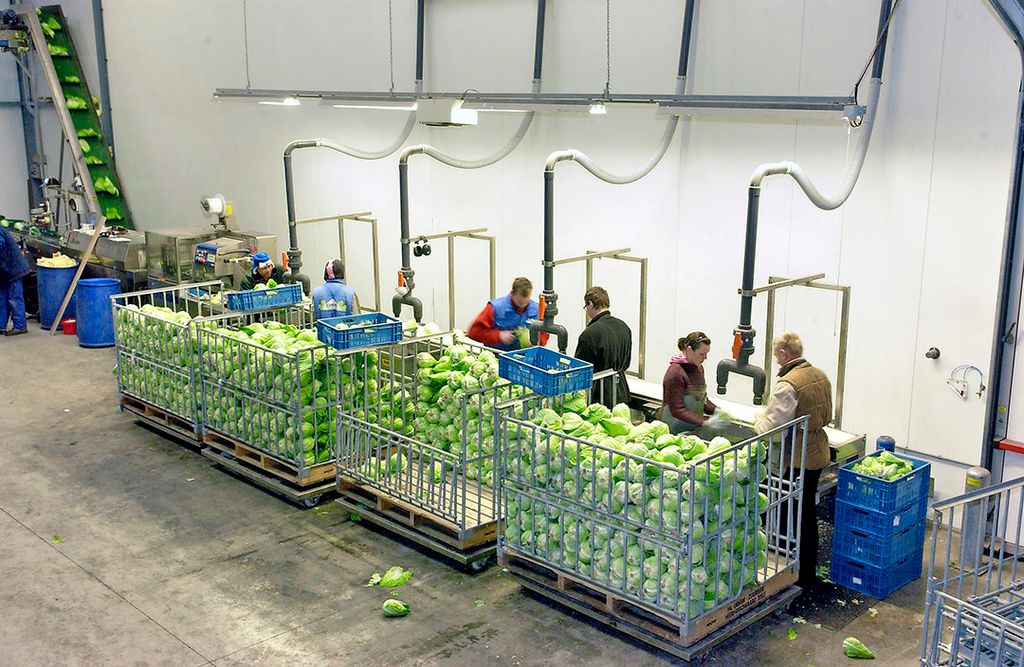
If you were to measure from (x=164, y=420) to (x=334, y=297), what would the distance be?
6.89ft

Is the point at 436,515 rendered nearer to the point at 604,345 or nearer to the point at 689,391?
the point at 604,345

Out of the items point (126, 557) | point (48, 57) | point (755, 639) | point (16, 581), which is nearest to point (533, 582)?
point (755, 639)

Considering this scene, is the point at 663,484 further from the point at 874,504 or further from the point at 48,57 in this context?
the point at 48,57

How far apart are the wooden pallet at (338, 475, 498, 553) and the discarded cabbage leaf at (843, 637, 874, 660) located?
2474 mm

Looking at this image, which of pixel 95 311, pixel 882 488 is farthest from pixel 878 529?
pixel 95 311

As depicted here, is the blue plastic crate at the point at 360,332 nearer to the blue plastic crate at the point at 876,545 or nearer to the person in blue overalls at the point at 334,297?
the person in blue overalls at the point at 334,297

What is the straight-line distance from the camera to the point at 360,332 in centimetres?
809

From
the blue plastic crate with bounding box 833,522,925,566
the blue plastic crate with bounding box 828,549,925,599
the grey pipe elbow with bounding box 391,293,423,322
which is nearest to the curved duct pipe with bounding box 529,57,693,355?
the grey pipe elbow with bounding box 391,293,423,322

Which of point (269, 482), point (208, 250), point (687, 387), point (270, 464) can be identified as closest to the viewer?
point (687, 387)

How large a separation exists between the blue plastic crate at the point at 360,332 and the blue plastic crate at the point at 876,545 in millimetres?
3751

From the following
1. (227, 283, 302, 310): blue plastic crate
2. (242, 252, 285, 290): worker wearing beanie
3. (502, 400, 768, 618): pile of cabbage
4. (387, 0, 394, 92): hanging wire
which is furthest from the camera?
(387, 0, 394, 92): hanging wire

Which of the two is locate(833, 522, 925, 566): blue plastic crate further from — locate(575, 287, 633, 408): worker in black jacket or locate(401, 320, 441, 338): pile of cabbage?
locate(401, 320, 441, 338): pile of cabbage

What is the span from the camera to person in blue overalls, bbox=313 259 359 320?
9695 millimetres

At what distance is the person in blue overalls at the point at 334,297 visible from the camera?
970cm
